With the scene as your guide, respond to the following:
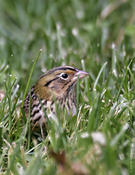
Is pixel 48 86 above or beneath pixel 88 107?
above

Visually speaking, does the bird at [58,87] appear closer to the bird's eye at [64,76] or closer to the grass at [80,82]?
the bird's eye at [64,76]

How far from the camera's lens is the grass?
7.97ft

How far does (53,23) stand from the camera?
5.75 meters

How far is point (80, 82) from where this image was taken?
4.12 m

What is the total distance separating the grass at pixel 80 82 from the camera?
2.43 m

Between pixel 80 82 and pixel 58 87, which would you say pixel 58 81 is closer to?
Result: pixel 58 87

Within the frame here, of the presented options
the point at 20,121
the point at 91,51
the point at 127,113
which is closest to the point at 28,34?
the point at 91,51

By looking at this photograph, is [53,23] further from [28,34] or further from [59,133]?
[59,133]

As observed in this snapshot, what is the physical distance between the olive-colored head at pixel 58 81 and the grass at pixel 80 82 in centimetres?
14

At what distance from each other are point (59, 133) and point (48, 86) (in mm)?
1183

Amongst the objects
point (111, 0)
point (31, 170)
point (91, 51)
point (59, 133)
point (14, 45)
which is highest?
point (111, 0)

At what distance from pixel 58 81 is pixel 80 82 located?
0.88 feet

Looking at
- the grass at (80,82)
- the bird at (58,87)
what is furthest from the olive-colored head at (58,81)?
the grass at (80,82)

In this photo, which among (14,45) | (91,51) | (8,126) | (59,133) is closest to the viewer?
(59,133)
